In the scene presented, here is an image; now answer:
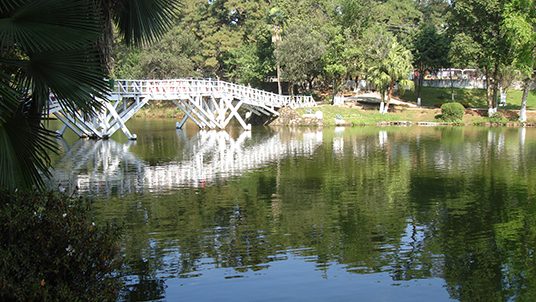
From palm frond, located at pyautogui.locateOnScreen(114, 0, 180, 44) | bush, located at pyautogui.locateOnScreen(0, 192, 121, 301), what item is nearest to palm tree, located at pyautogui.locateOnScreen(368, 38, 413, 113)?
palm frond, located at pyautogui.locateOnScreen(114, 0, 180, 44)

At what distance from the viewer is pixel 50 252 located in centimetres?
850

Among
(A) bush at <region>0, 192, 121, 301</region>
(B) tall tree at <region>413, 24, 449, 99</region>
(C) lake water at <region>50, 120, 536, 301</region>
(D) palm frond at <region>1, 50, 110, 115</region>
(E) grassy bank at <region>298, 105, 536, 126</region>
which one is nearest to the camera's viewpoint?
(A) bush at <region>0, 192, 121, 301</region>

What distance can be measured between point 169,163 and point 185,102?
2451cm

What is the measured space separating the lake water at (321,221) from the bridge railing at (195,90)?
12.7 m

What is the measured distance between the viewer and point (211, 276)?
1300 cm

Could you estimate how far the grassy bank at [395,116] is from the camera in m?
61.0

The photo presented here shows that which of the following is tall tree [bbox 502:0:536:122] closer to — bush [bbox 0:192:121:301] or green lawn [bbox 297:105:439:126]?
green lawn [bbox 297:105:439:126]

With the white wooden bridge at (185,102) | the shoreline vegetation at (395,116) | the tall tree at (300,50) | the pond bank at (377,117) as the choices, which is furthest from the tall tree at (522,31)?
the white wooden bridge at (185,102)

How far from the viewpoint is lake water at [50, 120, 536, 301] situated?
40.8ft

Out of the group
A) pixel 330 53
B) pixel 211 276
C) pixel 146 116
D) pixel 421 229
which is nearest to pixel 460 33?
pixel 330 53

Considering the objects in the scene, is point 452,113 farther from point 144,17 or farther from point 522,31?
point 144,17

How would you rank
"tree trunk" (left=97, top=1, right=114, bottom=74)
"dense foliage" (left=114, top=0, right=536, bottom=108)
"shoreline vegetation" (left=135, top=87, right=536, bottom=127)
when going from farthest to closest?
"shoreline vegetation" (left=135, top=87, right=536, bottom=127), "dense foliage" (left=114, top=0, right=536, bottom=108), "tree trunk" (left=97, top=1, right=114, bottom=74)

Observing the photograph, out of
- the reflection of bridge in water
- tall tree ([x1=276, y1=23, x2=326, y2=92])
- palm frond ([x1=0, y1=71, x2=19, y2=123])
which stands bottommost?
the reflection of bridge in water

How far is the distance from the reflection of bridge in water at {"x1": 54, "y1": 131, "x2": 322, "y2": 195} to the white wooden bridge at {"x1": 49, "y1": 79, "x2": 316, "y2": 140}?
7.25 feet
